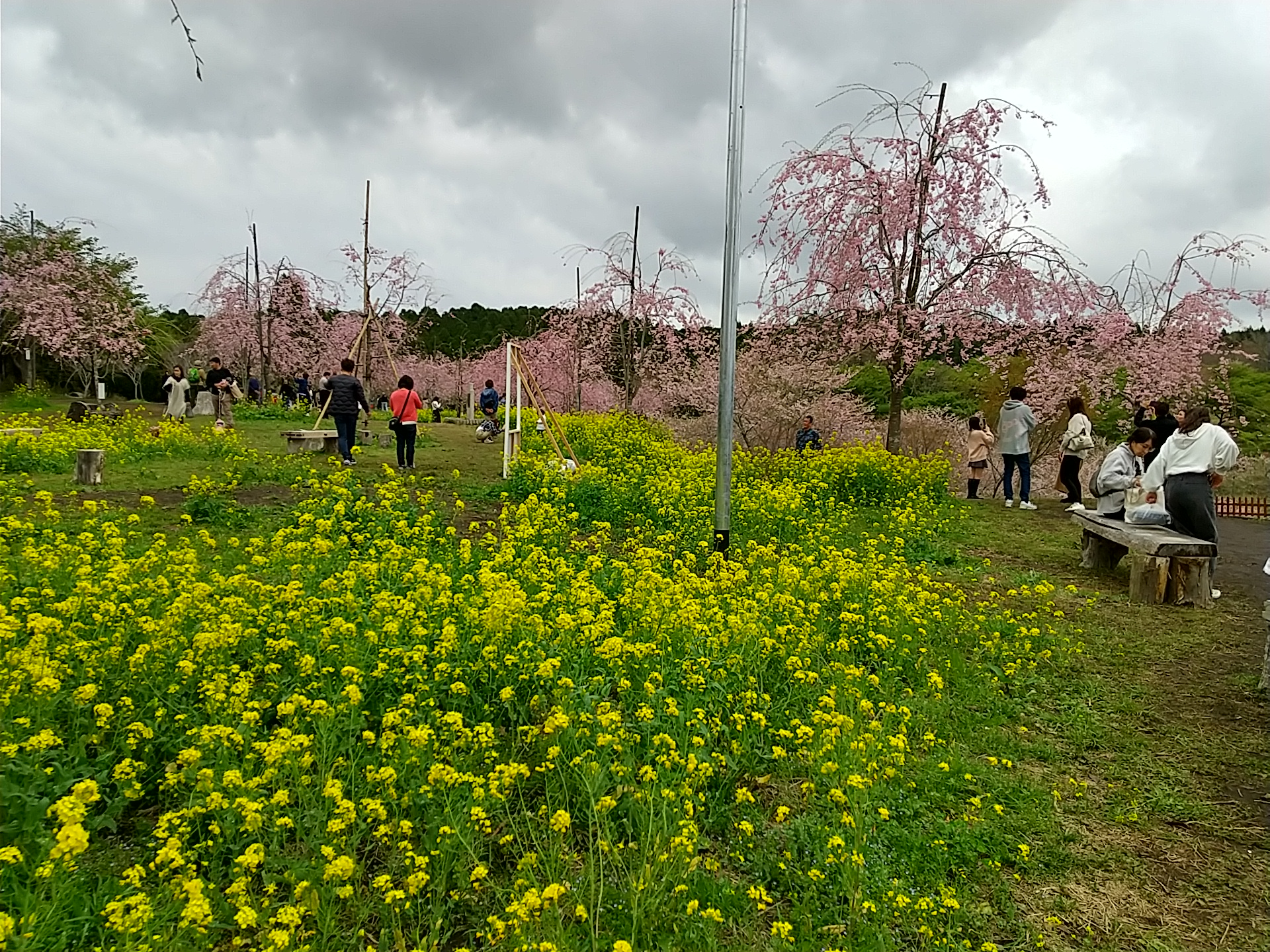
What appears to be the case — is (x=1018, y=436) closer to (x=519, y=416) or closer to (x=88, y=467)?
(x=519, y=416)

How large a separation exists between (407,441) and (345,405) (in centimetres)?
105

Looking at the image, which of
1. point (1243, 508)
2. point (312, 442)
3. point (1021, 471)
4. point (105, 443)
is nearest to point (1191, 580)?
point (1021, 471)

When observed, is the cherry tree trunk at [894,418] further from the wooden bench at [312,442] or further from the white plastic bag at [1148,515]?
the wooden bench at [312,442]

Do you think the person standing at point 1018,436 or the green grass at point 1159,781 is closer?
the green grass at point 1159,781

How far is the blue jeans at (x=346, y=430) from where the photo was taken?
457 inches

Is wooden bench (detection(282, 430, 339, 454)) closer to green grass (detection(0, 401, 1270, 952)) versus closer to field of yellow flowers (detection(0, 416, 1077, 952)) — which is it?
green grass (detection(0, 401, 1270, 952))

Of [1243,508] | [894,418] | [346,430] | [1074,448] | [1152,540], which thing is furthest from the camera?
[1243,508]

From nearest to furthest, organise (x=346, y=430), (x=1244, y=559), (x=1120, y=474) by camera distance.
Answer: (x=1120, y=474), (x=1244, y=559), (x=346, y=430)

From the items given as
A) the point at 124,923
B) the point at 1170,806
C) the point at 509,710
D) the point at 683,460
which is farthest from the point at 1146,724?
the point at 683,460

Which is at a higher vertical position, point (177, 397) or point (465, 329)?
point (465, 329)

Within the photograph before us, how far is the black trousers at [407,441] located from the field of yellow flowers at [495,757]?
6.35m

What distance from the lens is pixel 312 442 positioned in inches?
519

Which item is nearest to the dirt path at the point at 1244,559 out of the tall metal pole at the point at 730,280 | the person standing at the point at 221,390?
the tall metal pole at the point at 730,280

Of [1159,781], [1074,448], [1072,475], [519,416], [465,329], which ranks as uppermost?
[465,329]
